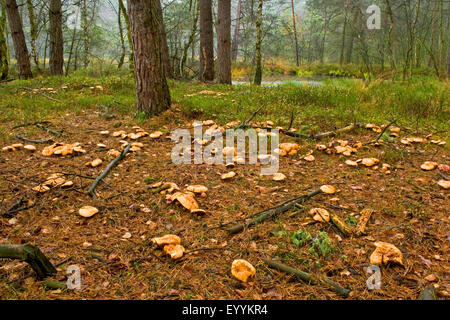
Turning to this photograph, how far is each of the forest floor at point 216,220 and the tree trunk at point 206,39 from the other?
247 inches

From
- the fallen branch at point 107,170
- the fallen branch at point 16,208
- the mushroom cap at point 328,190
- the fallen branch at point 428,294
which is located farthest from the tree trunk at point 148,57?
the fallen branch at point 428,294

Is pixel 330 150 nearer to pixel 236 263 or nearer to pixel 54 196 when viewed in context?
pixel 236 263

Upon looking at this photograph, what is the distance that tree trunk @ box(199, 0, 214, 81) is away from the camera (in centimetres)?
1048

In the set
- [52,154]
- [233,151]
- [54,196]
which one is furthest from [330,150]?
[52,154]

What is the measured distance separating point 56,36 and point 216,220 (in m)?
11.2

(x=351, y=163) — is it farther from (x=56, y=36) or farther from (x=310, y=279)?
(x=56, y=36)

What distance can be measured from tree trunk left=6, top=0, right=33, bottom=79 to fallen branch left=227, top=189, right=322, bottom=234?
1112 centimetres

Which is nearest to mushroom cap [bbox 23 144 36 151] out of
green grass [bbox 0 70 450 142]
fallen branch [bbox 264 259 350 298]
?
green grass [bbox 0 70 450 142]

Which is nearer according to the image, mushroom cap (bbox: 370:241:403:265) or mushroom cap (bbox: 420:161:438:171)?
mushroom cap (bbox: 370:241:403:265)

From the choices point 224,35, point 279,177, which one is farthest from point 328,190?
point 224,35

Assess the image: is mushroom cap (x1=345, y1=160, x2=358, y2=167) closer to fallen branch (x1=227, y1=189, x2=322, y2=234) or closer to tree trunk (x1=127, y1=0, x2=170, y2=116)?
fallen branch (x1=227, y1=189, x2=322, y2=234)

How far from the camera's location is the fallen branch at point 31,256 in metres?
1.71

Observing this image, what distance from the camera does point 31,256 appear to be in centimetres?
178

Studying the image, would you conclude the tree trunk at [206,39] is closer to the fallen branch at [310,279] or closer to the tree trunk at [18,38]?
the tree trunk at [18,38]
